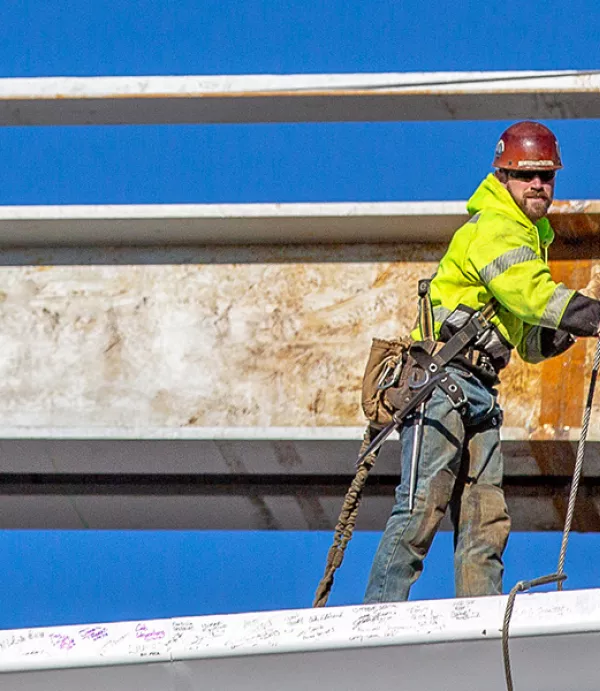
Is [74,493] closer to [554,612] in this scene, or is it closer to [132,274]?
[132,274]

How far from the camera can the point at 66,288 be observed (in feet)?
A: 27.5

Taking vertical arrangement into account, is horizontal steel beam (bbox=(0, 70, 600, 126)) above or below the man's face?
above

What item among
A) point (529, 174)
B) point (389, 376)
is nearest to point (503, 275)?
point (529, 174)

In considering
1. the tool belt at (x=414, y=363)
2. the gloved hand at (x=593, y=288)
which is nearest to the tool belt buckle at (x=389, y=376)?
the tool belt at (x=414, y=363)

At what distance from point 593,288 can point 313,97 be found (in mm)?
1694

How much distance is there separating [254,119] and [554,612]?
3.82m

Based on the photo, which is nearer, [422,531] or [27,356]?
[422,531]

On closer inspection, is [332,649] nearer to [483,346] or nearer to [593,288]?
[483,346]

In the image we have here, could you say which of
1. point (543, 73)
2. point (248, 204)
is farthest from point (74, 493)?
point (543, 73)

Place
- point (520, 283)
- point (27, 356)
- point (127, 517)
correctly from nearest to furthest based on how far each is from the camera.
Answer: point (520, 283) < point (27, 356) < point (127, 517)

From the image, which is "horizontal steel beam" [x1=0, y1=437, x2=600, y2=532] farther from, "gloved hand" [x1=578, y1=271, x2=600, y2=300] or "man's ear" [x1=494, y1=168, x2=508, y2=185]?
"man's ear" [x1=494, y1=168, x2=508, y2=185]

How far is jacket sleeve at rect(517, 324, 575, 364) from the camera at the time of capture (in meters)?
6.80

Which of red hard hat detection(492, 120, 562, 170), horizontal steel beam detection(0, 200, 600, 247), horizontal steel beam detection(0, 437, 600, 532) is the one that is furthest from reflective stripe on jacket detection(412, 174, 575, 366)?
horizontal steel beam detection(0, 437, 600, 532)

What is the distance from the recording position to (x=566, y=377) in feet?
26.1
